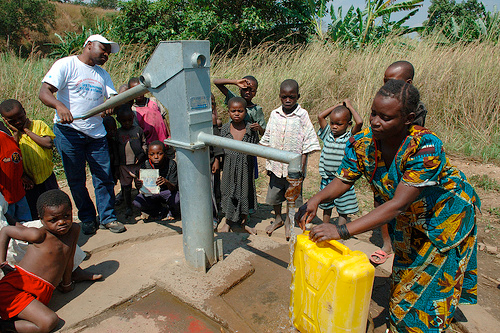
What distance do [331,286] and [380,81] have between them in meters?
5.73

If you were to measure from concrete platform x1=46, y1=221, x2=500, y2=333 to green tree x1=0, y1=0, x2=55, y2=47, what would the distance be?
20.7 m

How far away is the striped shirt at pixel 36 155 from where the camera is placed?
2957 millimetres

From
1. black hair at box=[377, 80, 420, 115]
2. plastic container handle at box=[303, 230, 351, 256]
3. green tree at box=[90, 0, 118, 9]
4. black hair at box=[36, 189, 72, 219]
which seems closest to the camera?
black hair at box=[377, 80, 420, 115]

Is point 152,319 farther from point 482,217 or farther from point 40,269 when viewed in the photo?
point 482,217

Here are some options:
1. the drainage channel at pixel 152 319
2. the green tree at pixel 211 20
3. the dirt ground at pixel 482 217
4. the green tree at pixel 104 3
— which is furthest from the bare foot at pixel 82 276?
the green tree at pixel 104 3

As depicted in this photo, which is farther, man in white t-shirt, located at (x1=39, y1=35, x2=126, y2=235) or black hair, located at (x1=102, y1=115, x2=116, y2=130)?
black hair, located at (x1=102, y1=115, x2=116, y2=130)

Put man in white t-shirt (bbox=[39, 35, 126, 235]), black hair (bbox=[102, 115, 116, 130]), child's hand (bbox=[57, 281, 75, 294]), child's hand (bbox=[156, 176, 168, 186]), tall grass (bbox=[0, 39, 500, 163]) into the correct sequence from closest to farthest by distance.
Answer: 1. child's hand (bbox=[57, 281, 75, 294])
2. man in white t-shirt (bbox=[39, 35, 126, 235])
3. child's hand (bbox=[156, 176, 168, 186])
4. black hair (bbox=[102, 115, 116, 130])
5. tall grass (bbox=[0, 39, 500, 163])

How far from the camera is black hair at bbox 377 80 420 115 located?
1460mm

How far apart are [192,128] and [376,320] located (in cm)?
157

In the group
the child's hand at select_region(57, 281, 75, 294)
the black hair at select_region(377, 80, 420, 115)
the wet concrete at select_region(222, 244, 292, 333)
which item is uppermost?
Result: the black hair at select_region(377, 80, 420, 115)

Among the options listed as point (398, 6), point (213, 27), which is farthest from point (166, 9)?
point (398, 6)

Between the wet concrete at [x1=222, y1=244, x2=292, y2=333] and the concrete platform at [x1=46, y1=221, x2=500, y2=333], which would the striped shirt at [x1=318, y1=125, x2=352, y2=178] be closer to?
the concrete platform at [x1=46, y1=221, x2=500, y2=333]

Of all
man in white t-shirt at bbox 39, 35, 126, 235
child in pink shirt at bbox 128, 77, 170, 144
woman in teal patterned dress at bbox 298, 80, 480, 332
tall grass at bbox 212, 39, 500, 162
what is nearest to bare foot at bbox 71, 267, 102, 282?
man in white t-shirt at bbox 39, 35, 126, 235

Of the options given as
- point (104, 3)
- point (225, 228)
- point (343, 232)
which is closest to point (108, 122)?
point (225, 228)
